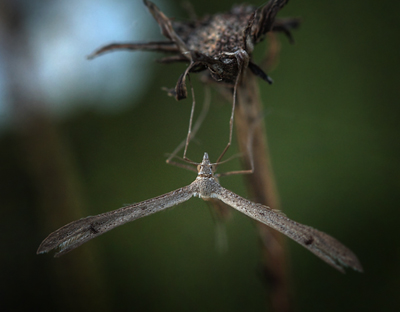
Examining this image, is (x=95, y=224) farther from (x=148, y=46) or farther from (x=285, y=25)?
(x=285, y=25)

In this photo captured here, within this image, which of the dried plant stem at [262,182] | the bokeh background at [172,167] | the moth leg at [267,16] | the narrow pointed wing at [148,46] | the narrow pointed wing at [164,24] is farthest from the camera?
the bokeh background at [172,167]

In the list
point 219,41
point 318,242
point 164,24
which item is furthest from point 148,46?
point 318,242

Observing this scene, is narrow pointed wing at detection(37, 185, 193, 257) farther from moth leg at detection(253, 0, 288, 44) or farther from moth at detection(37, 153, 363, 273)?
moth leg at detection(253, 0, 288, 44)

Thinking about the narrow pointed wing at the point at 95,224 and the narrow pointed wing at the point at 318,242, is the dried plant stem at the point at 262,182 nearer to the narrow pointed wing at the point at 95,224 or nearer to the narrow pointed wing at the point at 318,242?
the narrow pointed wing at the point at 318,242

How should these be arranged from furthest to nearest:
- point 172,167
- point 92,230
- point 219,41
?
point 172,167 → point 92,230 → point 219,41

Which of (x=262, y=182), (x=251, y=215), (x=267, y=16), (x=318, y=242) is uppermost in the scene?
(x=267, y=16)

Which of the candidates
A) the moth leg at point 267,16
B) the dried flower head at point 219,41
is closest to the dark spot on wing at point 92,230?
the dried flower head at point 219,41

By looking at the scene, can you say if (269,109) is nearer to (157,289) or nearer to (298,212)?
(298,212)
